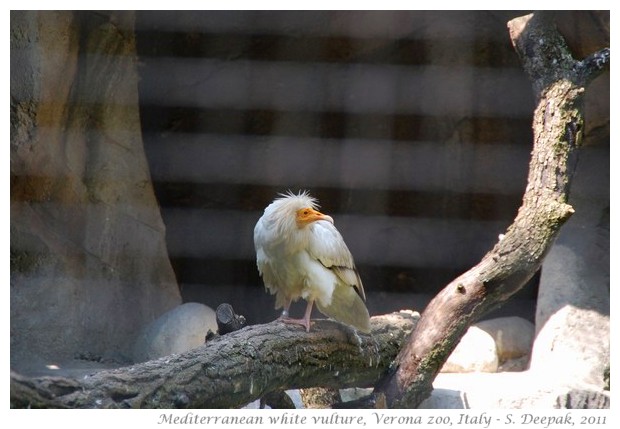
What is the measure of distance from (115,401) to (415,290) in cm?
372

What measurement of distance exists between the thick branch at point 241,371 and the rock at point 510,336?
135 cm

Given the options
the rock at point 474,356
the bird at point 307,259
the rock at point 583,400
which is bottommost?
the rock at point 583,400

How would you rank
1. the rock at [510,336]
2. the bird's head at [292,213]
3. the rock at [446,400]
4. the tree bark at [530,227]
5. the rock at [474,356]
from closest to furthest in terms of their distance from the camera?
the bird's head at [292,213] < the tree bark at [530,227] < the rock at [446,400] < the rock at [474,356] < the rock at [510,336]

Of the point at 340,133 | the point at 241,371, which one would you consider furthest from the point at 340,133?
the point at 241,371

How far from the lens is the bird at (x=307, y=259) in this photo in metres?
3.81

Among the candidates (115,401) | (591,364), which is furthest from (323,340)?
(591,364)

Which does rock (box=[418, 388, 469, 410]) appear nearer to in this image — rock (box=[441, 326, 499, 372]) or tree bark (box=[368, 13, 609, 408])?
tree bark (box=[368, 13, 609, 408])

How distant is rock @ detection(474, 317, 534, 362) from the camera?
5.63 m

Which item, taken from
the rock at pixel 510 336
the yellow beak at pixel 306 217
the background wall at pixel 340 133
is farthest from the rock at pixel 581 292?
the yellow beak at pixel 306 217

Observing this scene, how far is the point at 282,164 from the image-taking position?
5.79 m

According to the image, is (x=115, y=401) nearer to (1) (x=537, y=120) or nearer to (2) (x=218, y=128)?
(1) (x=537, y=120)

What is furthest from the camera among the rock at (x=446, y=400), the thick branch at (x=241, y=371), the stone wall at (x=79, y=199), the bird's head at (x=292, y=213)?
Answer: the stone wall at (x=79, y=199)

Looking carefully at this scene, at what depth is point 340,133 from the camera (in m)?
6.00

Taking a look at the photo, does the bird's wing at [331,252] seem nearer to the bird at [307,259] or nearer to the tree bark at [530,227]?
the bird at [307,259]
